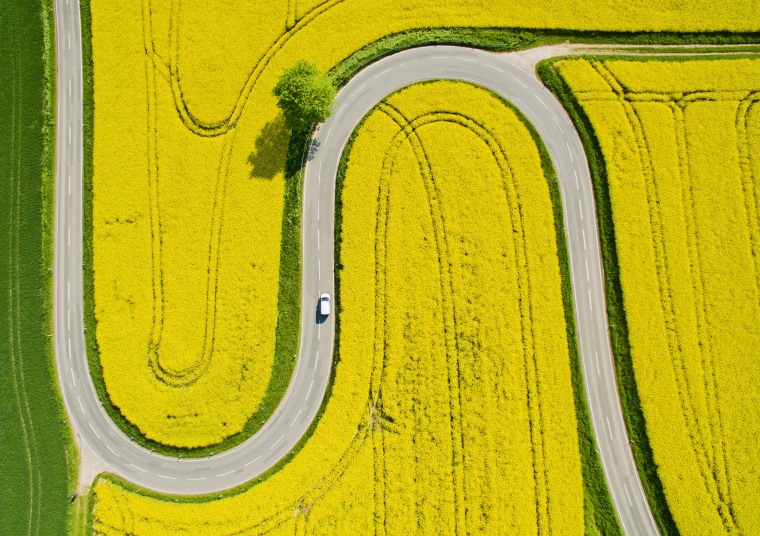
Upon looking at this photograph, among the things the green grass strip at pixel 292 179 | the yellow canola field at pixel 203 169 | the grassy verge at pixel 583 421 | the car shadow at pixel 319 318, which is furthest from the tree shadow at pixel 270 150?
the grassy verge at pixel 583 421

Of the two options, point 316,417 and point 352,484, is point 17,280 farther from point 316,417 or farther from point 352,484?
point 352,484

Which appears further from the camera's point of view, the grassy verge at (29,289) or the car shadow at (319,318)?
the car shadow at (319,318)

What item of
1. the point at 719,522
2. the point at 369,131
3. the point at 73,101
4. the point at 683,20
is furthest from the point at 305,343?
the point at 683,20

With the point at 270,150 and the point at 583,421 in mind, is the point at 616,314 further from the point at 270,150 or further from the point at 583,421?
the point at 270,150

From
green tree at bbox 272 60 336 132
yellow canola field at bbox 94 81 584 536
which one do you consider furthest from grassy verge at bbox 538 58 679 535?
green tree at bbox 272 60 336 132

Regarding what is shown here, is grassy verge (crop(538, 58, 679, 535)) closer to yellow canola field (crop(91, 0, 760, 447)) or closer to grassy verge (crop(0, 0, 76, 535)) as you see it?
yellow canola field (crop(91, 0, 760, 447))

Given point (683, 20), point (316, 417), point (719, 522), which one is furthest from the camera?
point (683, 20)

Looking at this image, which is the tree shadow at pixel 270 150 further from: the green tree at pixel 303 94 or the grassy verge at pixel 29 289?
the grassy verge at pixel 29 289
